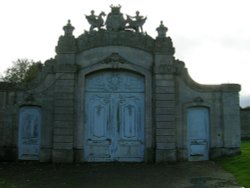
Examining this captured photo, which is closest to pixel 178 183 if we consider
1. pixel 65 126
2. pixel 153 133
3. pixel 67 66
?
pixel 153 133

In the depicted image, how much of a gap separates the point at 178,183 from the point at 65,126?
6040mm

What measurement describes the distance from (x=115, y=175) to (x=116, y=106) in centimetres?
406

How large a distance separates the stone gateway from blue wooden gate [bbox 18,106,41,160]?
0.04 metres

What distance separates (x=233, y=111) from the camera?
1593 centimetres

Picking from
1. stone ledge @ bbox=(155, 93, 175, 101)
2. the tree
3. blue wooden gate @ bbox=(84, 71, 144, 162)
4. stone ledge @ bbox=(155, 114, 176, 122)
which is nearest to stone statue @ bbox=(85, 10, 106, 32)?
blue wooden gate @ bbox=(84, 71, 144, 162)

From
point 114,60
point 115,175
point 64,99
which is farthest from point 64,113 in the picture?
point 115,175

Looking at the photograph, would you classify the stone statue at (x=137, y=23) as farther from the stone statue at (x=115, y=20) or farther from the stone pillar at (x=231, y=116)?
the stone pillar at (x=231, y=116)

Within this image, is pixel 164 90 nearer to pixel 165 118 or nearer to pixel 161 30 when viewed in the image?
pixel 165 118

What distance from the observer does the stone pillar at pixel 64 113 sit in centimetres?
1515

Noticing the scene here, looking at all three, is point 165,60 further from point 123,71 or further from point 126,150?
point 126,150

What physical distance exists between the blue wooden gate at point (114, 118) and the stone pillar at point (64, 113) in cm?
66

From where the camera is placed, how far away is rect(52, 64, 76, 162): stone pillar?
596 inches

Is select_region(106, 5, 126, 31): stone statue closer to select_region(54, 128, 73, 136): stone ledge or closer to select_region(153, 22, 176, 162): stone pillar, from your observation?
select_region(153, 22, 176, 162): stone pillar

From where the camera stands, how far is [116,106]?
1566 centimetres
